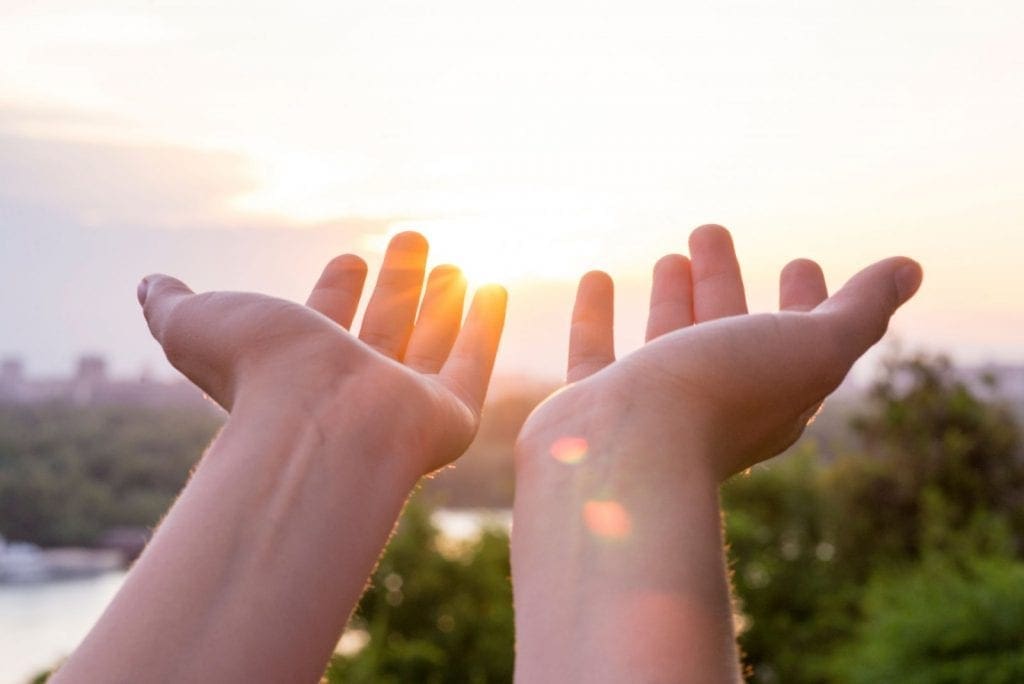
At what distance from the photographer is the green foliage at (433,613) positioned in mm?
5590

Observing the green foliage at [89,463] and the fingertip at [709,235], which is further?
the green foliage at [89,463]

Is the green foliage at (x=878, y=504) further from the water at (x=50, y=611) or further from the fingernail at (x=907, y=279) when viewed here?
the fingernail at (x=907, y=279)

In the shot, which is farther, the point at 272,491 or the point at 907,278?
the point at 907,278

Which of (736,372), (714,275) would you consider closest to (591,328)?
(714,275)

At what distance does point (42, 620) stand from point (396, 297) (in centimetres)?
527

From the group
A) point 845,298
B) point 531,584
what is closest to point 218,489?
point 531,584

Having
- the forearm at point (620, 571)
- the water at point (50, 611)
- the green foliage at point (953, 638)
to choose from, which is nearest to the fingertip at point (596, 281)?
the forearm at point (620, 571)

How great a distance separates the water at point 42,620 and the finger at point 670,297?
3.26 meters

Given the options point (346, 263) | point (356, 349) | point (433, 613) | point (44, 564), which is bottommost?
point (356, 349)

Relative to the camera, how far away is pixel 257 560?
1.23 meters

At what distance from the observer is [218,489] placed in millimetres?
1300

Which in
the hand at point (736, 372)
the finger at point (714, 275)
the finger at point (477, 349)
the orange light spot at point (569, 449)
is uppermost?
the finger at point (714, 275)

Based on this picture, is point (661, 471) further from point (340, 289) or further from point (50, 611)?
point (50, 611)

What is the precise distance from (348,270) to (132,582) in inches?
31.0
